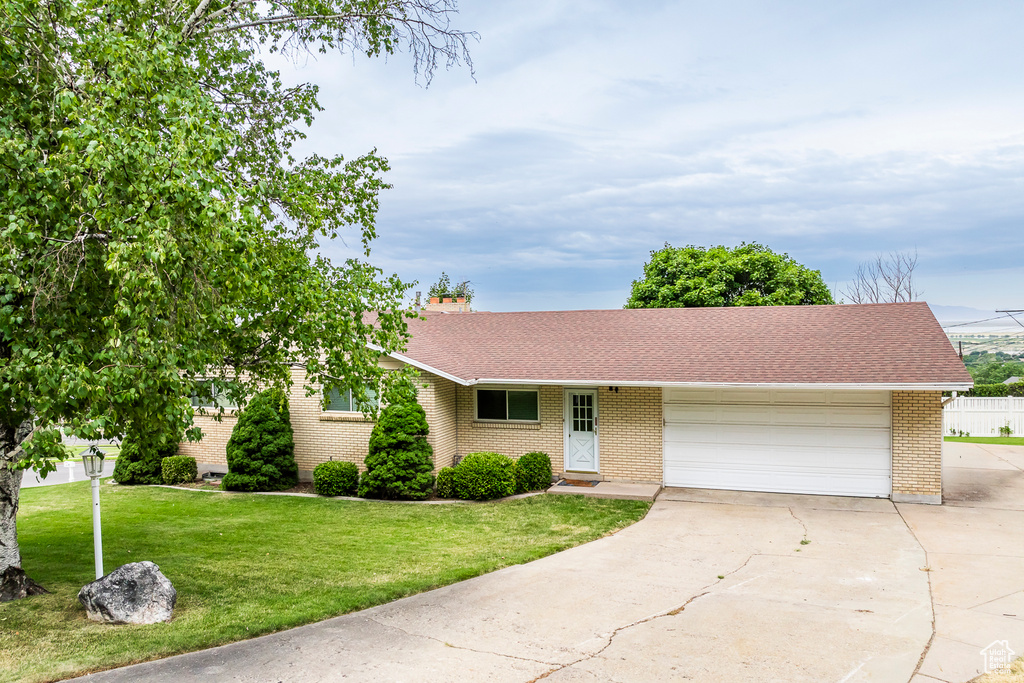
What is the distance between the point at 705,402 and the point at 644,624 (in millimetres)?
8108

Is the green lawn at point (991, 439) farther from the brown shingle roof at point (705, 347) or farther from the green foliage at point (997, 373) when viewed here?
the green foliage at point (997, 373)

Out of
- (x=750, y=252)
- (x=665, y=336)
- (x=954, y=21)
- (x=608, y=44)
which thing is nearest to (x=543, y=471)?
(x=665, y=336)

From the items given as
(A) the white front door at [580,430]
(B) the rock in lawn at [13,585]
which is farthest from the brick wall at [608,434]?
(B) the rock in lawn at [13,585]

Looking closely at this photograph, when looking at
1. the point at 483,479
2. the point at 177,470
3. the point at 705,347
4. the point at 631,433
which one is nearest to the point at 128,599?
the point at 483,479

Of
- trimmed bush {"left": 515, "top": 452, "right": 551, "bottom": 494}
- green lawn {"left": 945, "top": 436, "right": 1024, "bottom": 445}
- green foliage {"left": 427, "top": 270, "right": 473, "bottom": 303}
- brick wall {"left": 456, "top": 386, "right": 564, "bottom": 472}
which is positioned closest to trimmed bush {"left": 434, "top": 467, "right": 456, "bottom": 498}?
trimmed bush {"left": 515, "top": 452, "right": 551, "bottom": 494}

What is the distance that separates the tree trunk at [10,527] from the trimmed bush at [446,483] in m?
7.47

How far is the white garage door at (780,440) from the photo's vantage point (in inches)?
522

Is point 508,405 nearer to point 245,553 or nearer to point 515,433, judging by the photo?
point 515,433

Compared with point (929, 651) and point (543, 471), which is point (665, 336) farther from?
point (929, 651)

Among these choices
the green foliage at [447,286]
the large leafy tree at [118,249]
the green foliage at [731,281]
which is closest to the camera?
the large leafy tree at [118,249]

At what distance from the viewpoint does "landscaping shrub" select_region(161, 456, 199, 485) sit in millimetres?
16456

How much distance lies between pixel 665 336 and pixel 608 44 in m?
7.23

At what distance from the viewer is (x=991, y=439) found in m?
23.6

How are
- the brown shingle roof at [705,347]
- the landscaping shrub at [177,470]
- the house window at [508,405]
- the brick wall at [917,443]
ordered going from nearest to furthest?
the brick wall at [917,443] → the brown shingle roof at [705,347] → the house window at [508,405] → the landscaping shrub at [177,470]
